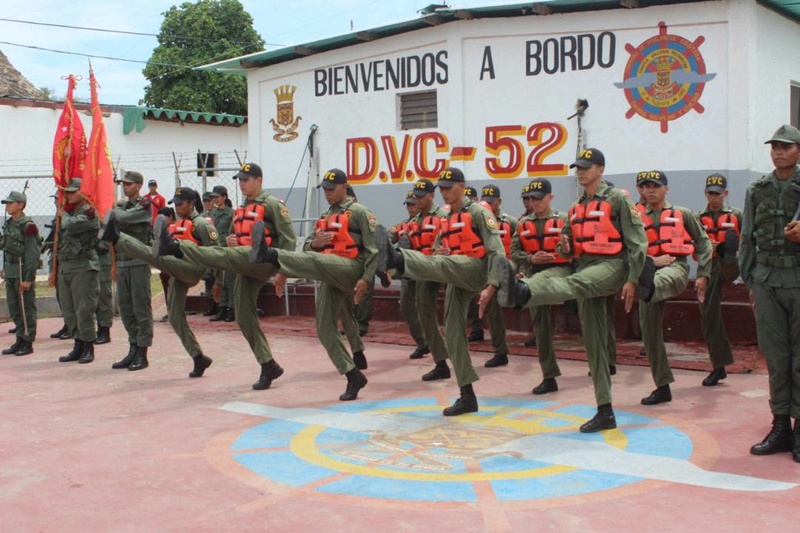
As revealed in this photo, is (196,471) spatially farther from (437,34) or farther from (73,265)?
(437,34)

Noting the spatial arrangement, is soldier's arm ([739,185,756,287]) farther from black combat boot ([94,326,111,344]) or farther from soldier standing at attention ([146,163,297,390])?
black combat boot ([94,326,111,344])

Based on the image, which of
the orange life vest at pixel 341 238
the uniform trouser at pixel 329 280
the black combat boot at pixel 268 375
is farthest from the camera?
the black combat boot at pixel 268 375

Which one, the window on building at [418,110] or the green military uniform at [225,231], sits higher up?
the window on building at [418,110]

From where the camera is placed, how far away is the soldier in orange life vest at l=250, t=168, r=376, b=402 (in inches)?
319

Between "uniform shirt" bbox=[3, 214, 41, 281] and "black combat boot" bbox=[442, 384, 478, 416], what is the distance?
6.98 metres

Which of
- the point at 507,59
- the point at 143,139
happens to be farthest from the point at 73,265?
the point at 143,139

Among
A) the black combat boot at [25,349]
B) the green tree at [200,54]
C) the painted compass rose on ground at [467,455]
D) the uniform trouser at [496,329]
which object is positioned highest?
the green tree at [200,54]

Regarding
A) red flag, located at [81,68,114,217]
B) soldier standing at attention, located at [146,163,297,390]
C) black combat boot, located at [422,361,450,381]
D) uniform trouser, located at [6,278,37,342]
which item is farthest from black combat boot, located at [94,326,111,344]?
black combat boot, located at [422,361,450,381]

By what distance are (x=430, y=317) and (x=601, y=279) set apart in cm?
266

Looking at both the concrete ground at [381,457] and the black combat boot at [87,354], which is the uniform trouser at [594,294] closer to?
the concrete ground at [381,457]

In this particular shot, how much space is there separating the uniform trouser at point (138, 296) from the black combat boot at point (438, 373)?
327cm

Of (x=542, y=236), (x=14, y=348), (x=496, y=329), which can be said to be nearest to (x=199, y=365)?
(x=496, y=329)

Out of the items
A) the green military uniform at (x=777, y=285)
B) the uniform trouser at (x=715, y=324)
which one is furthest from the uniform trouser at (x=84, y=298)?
the green military uniform at (x=777, y=285)

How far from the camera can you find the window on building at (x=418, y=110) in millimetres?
14258
